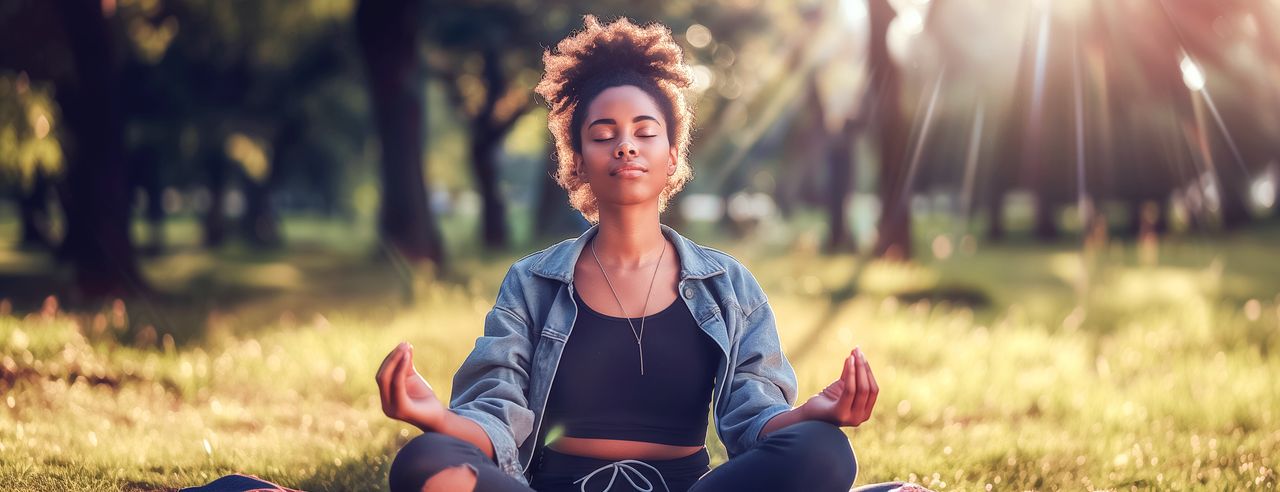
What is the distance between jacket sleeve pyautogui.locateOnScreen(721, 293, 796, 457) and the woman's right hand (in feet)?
3.03

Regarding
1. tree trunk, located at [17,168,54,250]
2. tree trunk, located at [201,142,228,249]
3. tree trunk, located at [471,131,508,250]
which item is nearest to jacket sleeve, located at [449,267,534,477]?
tree trunk, located at [17,168,54,250]

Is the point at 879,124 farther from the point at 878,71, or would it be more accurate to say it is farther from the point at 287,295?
Result: the point at 287,295

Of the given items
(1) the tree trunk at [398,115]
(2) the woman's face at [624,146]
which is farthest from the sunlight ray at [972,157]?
(2) the woman's face at [624,146]

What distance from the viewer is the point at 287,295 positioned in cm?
1373

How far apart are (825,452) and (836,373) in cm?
451

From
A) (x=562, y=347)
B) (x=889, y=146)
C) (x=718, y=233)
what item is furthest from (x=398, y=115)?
(x=718, y=233)

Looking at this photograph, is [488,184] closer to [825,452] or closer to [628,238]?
[628,238]

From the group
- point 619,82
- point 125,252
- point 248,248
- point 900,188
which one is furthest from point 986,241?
point 619,82

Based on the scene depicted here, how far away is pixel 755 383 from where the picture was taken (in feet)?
11.1

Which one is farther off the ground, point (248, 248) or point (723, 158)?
point (723, 158)

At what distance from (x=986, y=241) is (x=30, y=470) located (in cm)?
2400

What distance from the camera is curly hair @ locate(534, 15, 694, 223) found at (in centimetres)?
357

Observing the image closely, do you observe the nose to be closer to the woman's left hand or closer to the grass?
the woman's left hand

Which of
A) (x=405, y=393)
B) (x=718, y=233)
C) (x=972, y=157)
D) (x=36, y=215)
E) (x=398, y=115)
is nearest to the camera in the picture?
(x=405, y=393)
